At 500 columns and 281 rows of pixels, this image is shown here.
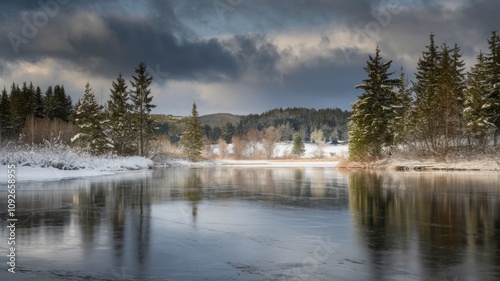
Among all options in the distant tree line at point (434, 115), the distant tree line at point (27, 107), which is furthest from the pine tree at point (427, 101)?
the distant tree line at point (27, 107)

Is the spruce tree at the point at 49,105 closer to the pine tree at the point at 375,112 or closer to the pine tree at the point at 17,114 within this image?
the pine tree at the point at 17,114

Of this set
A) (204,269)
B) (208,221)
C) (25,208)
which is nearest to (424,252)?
(204,269)

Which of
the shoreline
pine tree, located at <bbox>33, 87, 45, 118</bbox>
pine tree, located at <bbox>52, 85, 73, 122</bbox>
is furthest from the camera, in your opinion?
pine tree, located at <bbox>52, 85, 73, 122</bbox>

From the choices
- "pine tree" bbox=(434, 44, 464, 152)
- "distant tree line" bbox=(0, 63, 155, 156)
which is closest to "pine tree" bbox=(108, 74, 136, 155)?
"distant tree line" bbox=(0, 63, 155, 156)

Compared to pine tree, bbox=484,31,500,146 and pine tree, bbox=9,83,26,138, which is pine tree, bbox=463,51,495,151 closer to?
pine tree, bbox=484,31,500,146

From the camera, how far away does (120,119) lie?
60.5 metres

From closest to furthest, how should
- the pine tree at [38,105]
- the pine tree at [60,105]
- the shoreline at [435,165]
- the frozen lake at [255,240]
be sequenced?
the frozen lake at [255,240] → the shoreline at [435,165] → the pine tree at [38,105] → the pine tree at [60,105]

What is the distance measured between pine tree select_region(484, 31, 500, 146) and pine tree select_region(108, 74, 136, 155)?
44706 millimetres

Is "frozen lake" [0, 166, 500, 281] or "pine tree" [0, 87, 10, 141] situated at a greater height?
"pine tree" [0, 87, 10, 141]

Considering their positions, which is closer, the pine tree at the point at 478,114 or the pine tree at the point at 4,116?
the pine tree at the point at 478,114

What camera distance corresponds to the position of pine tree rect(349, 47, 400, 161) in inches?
2120

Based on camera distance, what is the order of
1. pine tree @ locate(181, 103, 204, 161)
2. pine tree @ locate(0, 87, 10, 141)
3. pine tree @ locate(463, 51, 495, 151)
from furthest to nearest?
pine tree @ locate(0, 87, 10, 141) → pine tree @ locate(181, 103, 204, 161) → pine tree @ locate(463, 51, 495, 151)

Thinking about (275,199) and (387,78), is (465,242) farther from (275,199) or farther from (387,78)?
(387,78)

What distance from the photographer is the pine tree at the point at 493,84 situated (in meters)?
46.8
